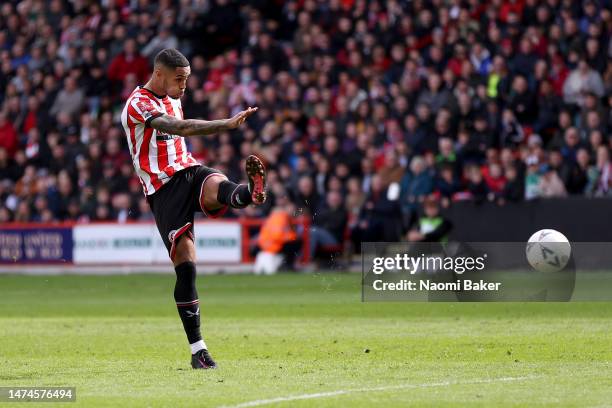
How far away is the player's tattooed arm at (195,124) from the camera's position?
30.8 ft

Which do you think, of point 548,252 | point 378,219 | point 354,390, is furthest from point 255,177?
point 378,219

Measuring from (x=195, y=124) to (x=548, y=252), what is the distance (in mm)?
6747

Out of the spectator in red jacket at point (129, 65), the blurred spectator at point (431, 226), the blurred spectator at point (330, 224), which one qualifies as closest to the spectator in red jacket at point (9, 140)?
the spectator in red jacket at point (129, 65)

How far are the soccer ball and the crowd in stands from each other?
7.05 meters

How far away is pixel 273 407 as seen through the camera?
7801 mm

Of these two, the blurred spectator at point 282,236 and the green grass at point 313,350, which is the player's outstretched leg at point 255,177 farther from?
the blurred spectator at point 282,236

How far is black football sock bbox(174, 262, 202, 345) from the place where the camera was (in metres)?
10.3

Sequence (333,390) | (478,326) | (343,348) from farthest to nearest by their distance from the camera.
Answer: (478,326), (343,348), (333,390)

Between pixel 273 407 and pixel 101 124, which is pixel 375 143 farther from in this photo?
pixel 273 407

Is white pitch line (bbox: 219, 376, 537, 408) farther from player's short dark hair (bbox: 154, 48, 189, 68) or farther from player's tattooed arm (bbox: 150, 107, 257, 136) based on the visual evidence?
player's short dark hair (bbox: 154, 48, 189, 68)

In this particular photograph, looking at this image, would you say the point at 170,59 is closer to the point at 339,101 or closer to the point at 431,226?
the point at 431,226

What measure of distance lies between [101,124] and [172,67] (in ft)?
64.9

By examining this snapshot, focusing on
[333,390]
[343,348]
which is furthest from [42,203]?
[333,390]

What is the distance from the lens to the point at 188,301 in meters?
10.4
